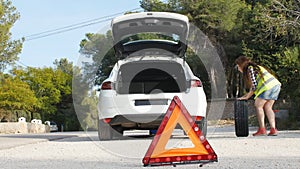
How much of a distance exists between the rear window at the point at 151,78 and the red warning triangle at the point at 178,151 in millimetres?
3785

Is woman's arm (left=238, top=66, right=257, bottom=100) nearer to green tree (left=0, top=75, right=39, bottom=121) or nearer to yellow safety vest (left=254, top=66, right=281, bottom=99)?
yellow safety vest (left=254, top=66, right=281, bottom=99)

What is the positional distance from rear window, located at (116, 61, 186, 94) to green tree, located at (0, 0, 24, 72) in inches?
812

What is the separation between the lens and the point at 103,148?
8055 millimetres

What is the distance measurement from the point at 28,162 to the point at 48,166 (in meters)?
0.60

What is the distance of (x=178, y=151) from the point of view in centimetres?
541

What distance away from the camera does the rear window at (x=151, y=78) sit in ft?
30.6

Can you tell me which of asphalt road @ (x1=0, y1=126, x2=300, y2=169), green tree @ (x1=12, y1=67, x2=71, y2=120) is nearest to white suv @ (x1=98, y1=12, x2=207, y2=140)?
asphalt road @ (x1=0, y1=126, x2=300, y2=169)

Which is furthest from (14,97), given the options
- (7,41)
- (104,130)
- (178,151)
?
(178,151)

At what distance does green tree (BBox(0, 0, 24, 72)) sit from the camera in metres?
28.8

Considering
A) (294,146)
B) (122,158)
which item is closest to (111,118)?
(122,158)

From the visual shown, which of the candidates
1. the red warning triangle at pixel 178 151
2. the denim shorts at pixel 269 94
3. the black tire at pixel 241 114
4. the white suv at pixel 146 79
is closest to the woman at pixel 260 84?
the denim shorts at pixel 269 94

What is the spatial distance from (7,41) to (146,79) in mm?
21019

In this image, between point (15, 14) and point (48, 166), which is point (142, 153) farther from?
point (15, 14)

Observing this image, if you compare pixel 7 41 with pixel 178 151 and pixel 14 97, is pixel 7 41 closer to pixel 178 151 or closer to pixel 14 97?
pixel 14 97
